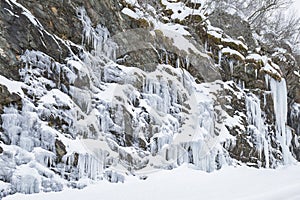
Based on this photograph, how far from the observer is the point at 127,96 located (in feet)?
16.3

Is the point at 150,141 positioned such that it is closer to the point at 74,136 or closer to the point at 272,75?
the point at 74,136

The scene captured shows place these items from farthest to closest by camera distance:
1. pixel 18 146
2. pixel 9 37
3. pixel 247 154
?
pixel 247 154
pixel 9 37
pixel 18 146

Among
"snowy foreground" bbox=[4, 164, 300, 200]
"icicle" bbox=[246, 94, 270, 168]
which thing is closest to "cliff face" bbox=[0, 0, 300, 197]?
"icicle" bbox=[246, 94, 270, 168]

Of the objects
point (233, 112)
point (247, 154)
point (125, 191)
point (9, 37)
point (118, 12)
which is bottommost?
point (125, 191)

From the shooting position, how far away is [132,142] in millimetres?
4695

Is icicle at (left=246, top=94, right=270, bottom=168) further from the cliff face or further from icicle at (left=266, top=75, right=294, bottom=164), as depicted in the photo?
icicle at (left=266, top=75, right=294, bottom=164)

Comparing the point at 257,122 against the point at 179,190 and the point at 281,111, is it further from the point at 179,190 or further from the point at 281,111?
the point at 179,190

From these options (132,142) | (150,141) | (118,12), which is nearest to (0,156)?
(132,142)

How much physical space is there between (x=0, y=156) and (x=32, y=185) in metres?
0.44

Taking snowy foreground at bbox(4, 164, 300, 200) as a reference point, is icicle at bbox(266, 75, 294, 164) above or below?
above

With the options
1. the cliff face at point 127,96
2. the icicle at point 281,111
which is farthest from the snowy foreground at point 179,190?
the icicle at point 281,111

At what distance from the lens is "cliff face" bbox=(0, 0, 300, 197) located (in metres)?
3.62

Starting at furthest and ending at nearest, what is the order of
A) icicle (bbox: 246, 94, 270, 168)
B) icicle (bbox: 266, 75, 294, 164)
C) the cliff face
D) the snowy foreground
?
icicle (bbox: 266, 75, 294, 164)
icicle (bbox: 246, 94, 270, 168)
the cliff face
the snowy foreground

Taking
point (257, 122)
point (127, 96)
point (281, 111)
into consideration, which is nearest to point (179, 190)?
point (127, 96)
